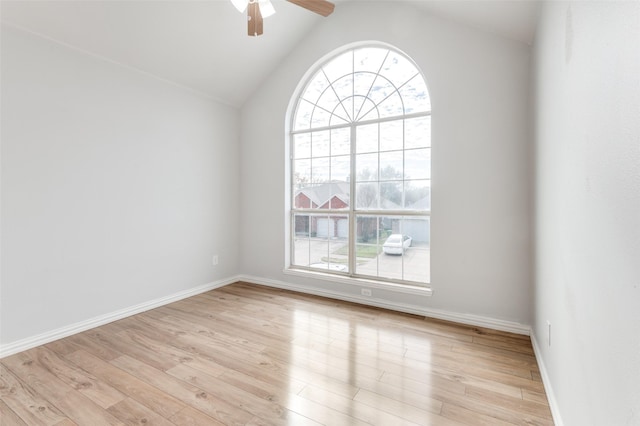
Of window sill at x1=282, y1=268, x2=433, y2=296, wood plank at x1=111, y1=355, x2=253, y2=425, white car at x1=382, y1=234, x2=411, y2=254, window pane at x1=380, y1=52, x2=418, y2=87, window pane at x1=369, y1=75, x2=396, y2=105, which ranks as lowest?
wood plank at x1=111, y1=355, x2=253, y2=425

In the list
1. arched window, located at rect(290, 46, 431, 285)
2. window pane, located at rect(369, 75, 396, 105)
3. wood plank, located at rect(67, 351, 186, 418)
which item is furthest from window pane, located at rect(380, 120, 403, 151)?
wood plank, located at rect(67, 351, 186, 418)

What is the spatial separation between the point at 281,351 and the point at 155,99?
2.93 meters

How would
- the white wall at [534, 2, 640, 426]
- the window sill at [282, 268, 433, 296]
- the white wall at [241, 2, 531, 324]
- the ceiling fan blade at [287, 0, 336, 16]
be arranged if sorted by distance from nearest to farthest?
the white wall at [534, 2, 640, 426], the ceiling fan blade at [287, 0, 336, 16], the white wall at [241, 2, 531, 324], the window sill at [282, 268, 433, 296]

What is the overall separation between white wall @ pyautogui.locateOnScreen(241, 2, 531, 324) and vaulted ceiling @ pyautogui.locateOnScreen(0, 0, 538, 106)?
0.18 metres

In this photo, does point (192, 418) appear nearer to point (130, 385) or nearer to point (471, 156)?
point (130, 385)

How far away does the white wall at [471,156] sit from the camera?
264 centimetres

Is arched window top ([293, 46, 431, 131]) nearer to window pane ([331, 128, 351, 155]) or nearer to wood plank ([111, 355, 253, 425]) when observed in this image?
window pane ([331, 128, 351, 155])

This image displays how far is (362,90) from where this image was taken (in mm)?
3561

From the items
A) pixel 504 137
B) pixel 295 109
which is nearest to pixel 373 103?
pixel 295 109

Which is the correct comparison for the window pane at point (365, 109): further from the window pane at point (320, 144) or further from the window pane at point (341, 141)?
the window pane at point (320, 144)

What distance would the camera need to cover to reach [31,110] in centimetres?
242

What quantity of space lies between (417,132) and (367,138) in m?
0.57

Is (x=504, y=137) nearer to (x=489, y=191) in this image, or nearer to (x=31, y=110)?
(x=489, y=191)

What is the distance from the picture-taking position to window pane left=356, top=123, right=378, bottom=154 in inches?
137
